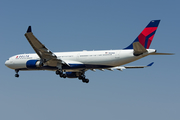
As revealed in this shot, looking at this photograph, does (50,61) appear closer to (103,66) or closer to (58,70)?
(58,70)

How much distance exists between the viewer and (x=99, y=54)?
41.9 metres

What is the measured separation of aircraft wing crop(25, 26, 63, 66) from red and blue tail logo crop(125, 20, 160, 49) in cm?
1008

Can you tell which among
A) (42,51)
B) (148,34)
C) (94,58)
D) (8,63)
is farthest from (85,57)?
(8,63)

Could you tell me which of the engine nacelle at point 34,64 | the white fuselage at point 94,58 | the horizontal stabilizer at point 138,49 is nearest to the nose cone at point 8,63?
the white fuselage at point 94,58

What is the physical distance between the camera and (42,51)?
1598 inches

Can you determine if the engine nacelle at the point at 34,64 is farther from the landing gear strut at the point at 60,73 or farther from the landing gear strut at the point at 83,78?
the landing gear strut at the point at 83,78

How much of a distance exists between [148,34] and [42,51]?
1395cm

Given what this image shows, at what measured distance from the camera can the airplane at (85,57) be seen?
3897 centimetres

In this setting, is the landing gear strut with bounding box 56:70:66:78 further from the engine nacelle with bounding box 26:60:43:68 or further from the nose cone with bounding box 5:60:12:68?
the nose cone with bounding box 5:60:12:68

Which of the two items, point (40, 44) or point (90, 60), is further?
point (90, 60)

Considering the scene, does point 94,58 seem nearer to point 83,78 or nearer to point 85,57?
point 85,57

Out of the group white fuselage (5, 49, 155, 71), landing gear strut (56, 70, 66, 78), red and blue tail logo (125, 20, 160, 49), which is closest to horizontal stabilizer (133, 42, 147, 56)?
white fuselage (5, 49, 155, 71)

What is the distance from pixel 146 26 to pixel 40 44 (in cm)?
1421

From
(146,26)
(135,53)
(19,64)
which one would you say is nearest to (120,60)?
(135,53)
